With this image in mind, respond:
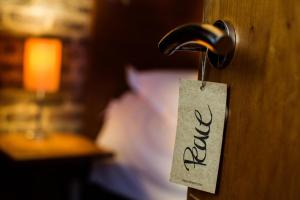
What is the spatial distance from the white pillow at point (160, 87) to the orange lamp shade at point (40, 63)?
469mm

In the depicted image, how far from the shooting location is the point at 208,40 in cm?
47

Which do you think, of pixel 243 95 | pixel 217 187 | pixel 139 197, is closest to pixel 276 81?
pixel 243 95

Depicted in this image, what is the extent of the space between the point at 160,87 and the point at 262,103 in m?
1.76

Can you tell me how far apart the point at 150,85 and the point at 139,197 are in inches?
23.9

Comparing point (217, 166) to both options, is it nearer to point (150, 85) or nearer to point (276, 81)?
point (276, 81)

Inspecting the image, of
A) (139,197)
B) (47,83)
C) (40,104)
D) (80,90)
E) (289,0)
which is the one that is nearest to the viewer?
(289,0)

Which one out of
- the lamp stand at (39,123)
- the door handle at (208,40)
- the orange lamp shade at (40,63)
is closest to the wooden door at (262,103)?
the door handle at (208,40)

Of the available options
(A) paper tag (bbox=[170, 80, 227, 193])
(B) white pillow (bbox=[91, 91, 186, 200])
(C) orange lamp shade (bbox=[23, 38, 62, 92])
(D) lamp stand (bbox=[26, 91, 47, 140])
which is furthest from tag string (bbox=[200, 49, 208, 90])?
(D) lamp stand (bbox=[26, 91, 47, 140])

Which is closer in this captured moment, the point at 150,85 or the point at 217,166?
the point at 217,166

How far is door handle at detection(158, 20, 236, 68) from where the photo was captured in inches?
18.2

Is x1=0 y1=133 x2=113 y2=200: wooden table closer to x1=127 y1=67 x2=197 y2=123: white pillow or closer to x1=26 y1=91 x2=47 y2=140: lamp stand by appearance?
x1=26 y1=91 x2=47 y2=140: lamp stand

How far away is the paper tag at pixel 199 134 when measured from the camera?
52 cm

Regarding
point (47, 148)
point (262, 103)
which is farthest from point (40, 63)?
point (262, 103)

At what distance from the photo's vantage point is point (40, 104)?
2385 millimetres
